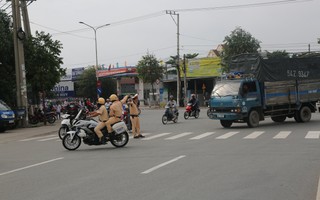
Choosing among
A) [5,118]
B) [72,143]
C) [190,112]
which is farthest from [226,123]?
[5,118]

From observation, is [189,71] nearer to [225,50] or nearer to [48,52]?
[225,50]

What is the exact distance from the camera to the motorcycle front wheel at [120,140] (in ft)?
47.3

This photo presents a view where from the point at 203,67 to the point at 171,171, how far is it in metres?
48.4

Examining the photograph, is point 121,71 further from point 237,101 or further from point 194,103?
point 237,101

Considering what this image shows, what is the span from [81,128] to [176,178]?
20.5ft

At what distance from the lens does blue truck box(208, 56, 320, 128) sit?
20453 mm

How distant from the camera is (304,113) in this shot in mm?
22828

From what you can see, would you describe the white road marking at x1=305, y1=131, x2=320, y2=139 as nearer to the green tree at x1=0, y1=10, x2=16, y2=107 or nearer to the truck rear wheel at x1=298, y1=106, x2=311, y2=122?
the truck rear wheel at x1=298, y1=106, x2=311, y2=122

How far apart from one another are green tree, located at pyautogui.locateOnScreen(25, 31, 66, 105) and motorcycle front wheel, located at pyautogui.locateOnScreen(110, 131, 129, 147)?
18256mm

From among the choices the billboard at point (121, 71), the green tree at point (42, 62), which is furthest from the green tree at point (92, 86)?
the green tree at point (42, 62)

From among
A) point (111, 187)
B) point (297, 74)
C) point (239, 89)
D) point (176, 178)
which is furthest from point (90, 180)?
point (297, 74)

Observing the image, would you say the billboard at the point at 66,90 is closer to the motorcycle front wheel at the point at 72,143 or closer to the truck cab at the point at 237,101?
the truck cab at the point at 237,101

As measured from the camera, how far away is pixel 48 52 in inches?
1254

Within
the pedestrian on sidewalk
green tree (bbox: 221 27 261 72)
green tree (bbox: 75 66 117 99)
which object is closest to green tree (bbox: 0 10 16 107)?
the pedestrian on sidewalk
